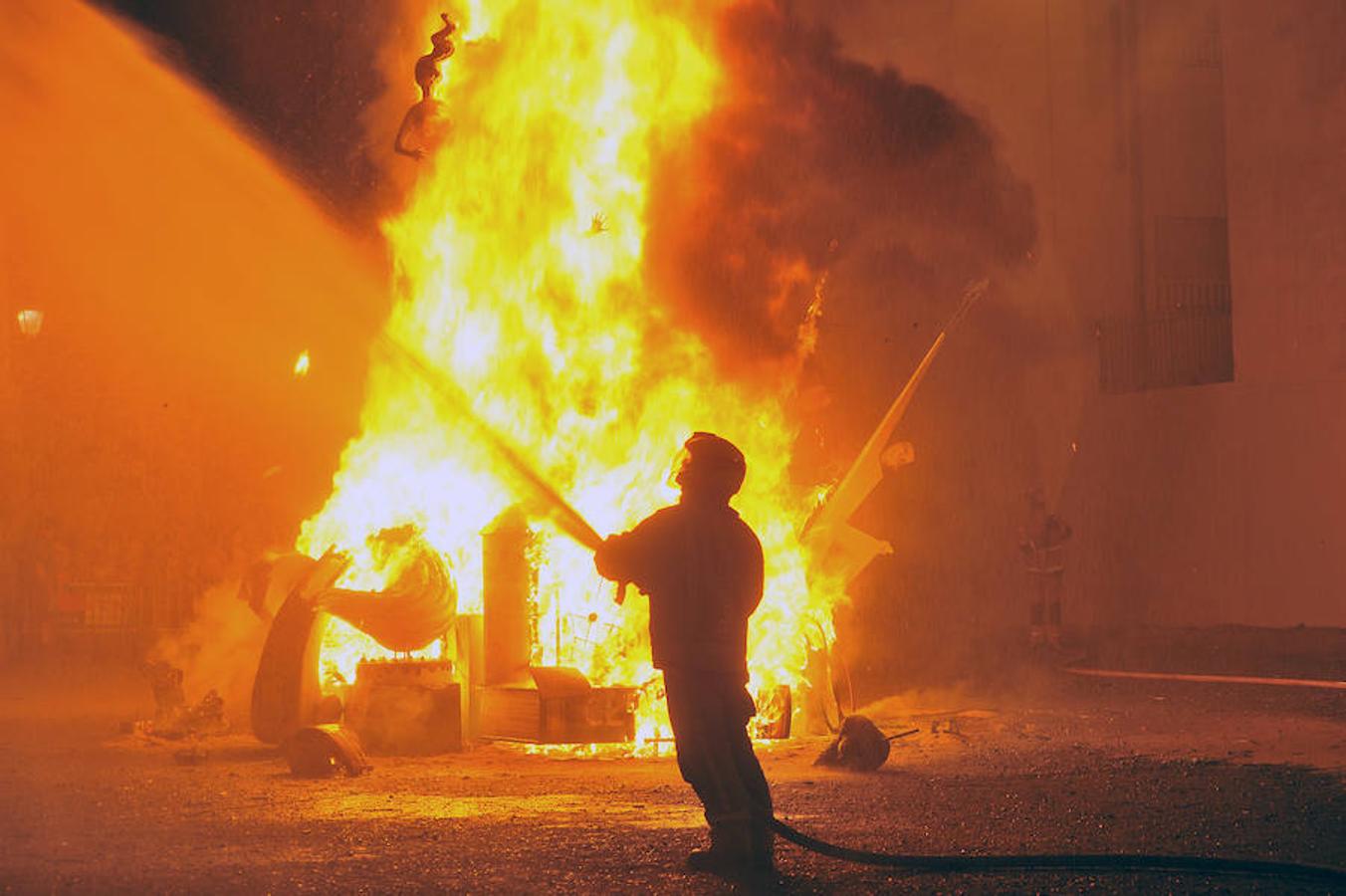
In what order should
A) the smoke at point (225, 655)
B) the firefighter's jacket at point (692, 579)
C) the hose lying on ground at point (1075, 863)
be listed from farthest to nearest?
the smoke at point (225, 655), the firefighter's jacket at point (692, 579), the hose lying on ground at point (1075, 863)

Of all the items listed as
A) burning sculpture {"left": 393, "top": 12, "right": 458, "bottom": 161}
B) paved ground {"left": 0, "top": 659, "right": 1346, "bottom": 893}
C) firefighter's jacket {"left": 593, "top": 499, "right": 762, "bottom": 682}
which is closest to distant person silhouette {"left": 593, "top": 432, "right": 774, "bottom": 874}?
firefighter's jacket {"left": 593, "top": 499, "right": 762, "bottom": 682}

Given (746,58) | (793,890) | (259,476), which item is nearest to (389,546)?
(746,58)

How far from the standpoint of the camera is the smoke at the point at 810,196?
14.5 metres

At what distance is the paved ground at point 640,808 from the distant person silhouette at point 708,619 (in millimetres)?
353

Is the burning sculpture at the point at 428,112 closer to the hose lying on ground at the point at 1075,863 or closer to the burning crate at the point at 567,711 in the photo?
the burning crate at the point at 567,711

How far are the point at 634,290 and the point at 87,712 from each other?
6.25 metres

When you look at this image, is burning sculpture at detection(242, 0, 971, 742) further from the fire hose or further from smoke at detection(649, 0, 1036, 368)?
the fire hose

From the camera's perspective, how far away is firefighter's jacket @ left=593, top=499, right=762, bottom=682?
23.5 feet

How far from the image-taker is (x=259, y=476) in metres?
27.4

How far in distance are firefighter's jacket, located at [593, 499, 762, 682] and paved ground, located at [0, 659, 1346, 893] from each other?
0.90m

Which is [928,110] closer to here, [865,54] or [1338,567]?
[865,54]

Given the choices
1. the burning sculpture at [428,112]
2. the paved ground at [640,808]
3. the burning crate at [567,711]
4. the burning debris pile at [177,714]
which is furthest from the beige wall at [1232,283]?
Answer: the burning debris pile at [177,714]

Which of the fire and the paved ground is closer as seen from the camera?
the paved ground

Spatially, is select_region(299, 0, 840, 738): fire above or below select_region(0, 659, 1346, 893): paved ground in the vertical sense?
above
